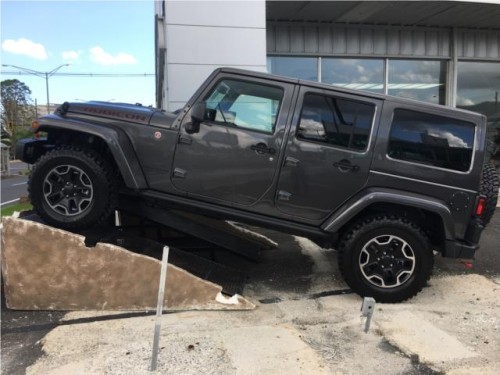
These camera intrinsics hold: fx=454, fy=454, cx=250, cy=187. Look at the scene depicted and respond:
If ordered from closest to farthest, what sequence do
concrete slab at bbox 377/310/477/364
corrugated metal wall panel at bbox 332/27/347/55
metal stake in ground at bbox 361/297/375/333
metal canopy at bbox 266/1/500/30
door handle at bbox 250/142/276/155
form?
1. concrete slab at bbox 377/310/477/364
2. metal stake in ground at bbox 361/297/375/333
3. door handle at bbox 250/142/276/155
4. metal canopy at bbox 266/1/500/30
5. corrugated metal wall panel at bbox 332/27/347/55

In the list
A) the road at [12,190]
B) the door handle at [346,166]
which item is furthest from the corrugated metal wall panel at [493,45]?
the road at [12,190]

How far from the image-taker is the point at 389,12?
999 cm

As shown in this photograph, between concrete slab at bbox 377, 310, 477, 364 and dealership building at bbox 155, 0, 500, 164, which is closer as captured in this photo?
concrete slab at bbox 377, 310, 477, 364

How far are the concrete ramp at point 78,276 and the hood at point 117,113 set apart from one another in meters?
1.22

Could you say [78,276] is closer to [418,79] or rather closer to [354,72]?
[354,72]

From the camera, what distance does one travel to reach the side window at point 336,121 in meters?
4.39

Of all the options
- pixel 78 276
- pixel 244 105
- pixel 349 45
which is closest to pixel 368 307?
pixel 244 105

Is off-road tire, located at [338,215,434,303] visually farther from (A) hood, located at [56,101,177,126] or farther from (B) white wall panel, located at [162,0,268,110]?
(B) white wall panel, located at [162,0,268,110]

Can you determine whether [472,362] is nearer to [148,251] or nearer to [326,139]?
[326,139]

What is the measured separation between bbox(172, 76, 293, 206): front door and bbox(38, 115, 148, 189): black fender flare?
1.22 feet

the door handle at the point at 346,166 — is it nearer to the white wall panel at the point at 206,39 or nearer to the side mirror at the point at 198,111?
the side mirror at the point at 198,111

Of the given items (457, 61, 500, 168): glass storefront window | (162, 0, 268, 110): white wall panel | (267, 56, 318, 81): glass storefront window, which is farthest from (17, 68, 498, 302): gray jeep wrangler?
(457, 61, 500, 168): glass storefront window

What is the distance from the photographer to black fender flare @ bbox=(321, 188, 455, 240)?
14.2 ft

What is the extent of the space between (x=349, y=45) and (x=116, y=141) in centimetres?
818
